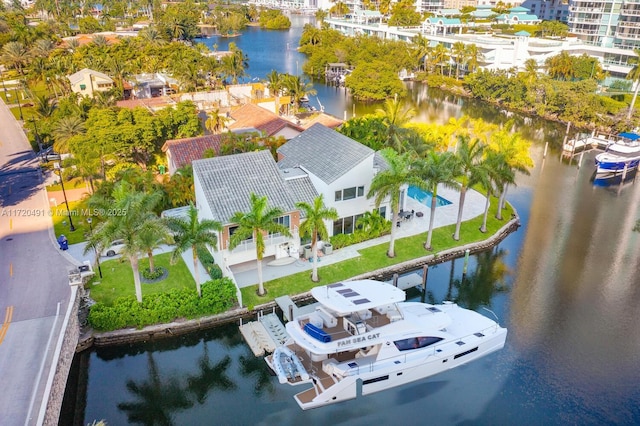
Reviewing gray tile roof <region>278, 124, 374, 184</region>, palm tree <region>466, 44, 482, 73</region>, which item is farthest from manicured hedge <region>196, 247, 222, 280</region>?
palm tree <region>466, 44, 482, 73</region>

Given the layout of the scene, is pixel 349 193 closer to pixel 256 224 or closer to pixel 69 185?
pixel 256 224

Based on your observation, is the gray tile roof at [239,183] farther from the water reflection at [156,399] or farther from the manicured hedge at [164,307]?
the water reflection at [156,399]

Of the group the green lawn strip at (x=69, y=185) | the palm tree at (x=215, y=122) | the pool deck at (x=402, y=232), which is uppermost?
the palm tree at (x=215, y=122)

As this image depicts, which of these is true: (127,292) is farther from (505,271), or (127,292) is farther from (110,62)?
(110,62)

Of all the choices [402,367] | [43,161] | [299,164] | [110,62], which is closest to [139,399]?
[402,367]

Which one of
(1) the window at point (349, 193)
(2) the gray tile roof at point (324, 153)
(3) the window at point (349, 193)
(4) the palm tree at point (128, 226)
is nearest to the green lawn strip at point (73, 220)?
(4) the palm tree at point (128, 226)

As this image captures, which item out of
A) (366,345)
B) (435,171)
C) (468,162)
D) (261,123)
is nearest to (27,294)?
(366,345)
